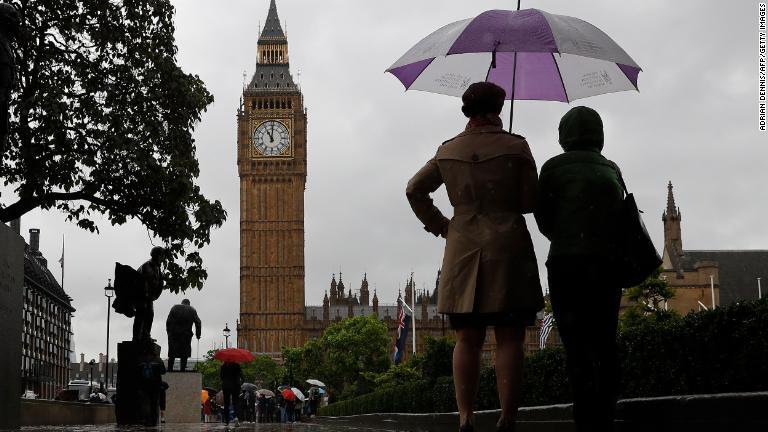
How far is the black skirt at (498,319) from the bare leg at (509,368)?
0.04m

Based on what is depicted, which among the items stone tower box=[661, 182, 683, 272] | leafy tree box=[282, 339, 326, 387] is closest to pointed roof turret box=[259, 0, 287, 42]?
leafy tree box=[282, 339, 326, 387]

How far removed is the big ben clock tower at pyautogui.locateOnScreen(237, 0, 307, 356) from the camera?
116m

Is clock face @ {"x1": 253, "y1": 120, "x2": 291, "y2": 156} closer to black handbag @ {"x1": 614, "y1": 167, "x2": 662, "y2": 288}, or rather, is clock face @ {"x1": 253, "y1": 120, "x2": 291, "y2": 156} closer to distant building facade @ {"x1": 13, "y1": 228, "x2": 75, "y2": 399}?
distant building facade @ {"x1": 13, "y1": 228, "x2": 75, "y2": 399}

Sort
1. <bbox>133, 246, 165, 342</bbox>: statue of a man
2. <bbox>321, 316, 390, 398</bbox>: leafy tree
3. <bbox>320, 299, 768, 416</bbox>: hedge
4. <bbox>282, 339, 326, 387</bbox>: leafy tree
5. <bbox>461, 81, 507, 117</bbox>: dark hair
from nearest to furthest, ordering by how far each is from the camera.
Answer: <bbox>461, 81, 507, 117</bbox>: dark hair
<bbox>320, 299, 768, 416</bbox>: hedge
<bbox>133, 246, 165, 342</bbox>: statue of a man
<bbox>321, 316, 390, 398</bbox>: leafy tree
<bbox>282, 339, 326, 387</bbox>: leafy tree

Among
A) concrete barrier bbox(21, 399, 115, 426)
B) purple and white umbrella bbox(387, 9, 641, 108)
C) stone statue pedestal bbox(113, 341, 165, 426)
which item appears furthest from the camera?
concrete barrier bbox(21, 399, 115, 426)

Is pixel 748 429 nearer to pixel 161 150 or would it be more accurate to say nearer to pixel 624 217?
pixel 624 217

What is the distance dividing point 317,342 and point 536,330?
4398 cm

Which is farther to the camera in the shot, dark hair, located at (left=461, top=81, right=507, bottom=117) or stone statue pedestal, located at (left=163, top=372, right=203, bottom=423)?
stone statue pedestal, located at (left=163, top=372, right=203, bottom=423)

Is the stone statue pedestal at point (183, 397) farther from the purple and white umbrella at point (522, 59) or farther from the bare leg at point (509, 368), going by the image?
the bare leg at point (509, 368)

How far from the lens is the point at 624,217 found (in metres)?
5.57

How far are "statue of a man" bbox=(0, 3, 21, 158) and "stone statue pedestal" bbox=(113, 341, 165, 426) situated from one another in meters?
6.72

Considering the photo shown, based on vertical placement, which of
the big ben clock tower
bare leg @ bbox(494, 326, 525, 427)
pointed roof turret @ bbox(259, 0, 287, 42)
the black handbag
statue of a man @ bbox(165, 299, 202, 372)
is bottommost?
bare leg @ bbox(494, 326, 525, 427)

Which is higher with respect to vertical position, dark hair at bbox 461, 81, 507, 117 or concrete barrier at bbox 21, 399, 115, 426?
dark hair at bbox 461, 81, 507, 117

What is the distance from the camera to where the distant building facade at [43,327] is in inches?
3049
